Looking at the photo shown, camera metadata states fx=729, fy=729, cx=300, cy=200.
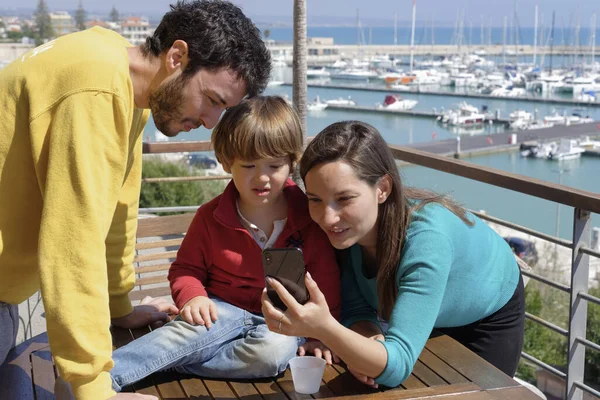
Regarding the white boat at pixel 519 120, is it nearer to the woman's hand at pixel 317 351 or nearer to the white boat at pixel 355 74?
the white boat at pixel 355 74

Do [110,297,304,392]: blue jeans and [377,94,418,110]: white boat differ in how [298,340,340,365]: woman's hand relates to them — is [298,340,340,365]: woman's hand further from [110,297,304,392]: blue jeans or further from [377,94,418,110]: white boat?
[377,94,418,110]: white boat

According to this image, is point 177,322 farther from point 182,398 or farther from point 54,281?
point 54,281

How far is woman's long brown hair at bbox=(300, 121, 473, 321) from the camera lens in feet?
6.61

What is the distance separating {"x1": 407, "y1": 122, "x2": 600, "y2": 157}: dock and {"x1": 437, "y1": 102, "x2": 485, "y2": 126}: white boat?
1.40 metres

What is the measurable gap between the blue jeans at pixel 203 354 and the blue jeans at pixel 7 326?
0.30 meters

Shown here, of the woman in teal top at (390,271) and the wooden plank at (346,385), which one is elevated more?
the woman in teal top at (390,271)

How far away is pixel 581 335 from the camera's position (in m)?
3.15

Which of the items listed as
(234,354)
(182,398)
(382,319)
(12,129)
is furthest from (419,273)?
(12,129)

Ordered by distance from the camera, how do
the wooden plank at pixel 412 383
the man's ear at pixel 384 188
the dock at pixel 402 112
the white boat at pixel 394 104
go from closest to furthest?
the wooden plank at pixel 412 383 < the man's ear at pixel 384 188 < the dock at pixel 402 112 < the white boat at pixel 394 104

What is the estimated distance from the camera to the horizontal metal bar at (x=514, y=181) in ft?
9.04

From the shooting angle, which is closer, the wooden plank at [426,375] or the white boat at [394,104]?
the wooden plank at [426,375]

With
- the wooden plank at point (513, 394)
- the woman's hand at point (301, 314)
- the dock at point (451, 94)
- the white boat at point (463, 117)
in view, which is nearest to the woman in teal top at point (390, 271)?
the woman's hand at point (301, 314)

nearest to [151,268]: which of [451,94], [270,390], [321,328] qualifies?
[270,390]

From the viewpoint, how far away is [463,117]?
50.8m
